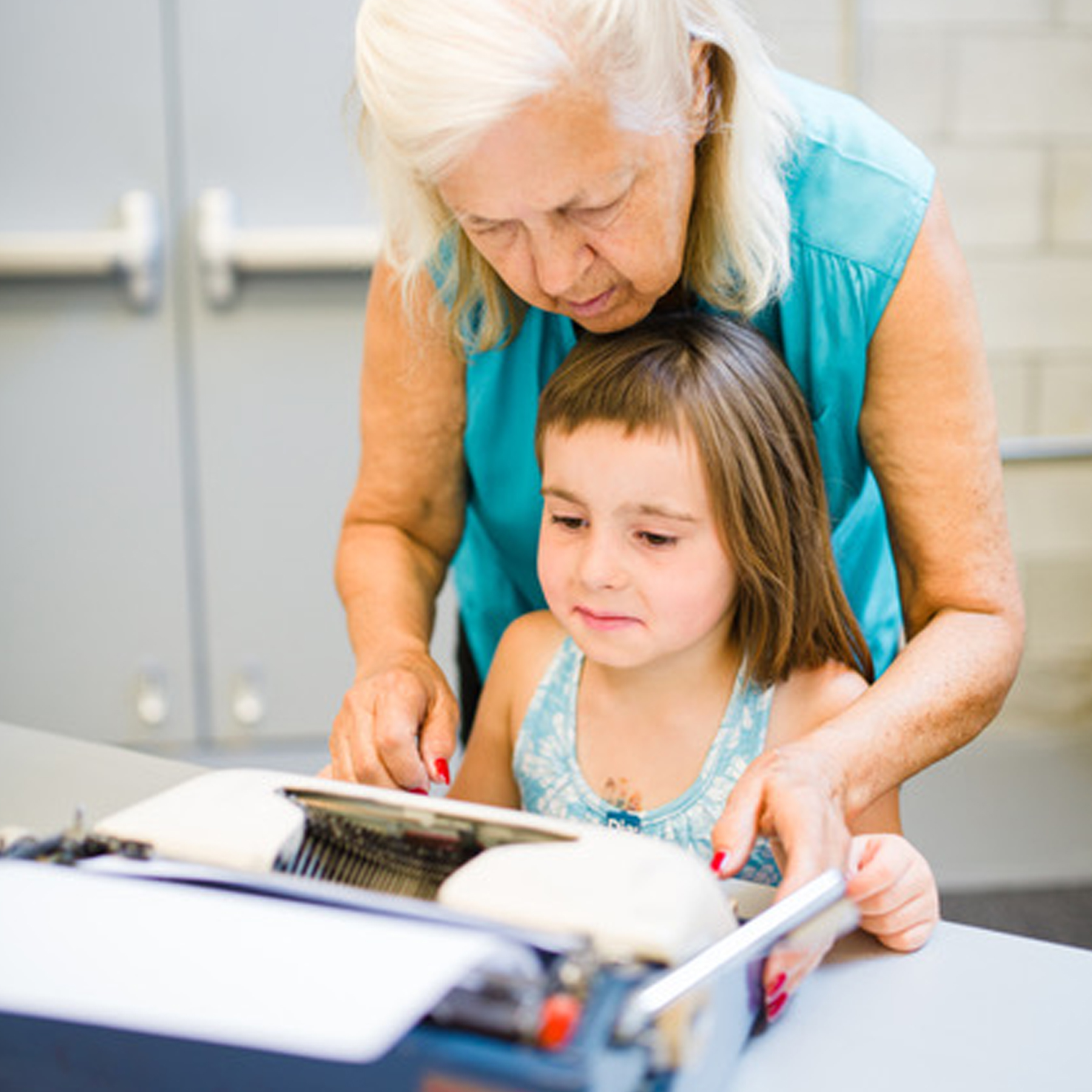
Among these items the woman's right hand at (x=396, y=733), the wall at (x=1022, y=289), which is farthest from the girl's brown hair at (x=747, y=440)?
the wall at (x=1022, y=289)

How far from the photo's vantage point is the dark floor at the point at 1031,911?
2264 millimetres

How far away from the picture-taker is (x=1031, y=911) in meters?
2.36

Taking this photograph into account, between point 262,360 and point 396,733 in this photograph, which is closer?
point 396,733

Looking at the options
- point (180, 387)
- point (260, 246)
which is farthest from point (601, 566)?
point (180, 387)

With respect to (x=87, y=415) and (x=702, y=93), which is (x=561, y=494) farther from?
(x=87, y=415)

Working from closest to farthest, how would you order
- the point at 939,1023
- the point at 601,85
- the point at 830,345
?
the point at 939,1023, the point at 601,85, the point at 830,345

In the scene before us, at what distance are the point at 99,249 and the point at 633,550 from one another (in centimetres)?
150

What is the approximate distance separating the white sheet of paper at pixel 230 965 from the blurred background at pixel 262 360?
5.94 ft

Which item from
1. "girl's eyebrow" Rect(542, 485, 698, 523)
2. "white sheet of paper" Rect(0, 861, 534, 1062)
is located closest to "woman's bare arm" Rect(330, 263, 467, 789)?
"girl's eyebrow" Rect(542, 485, 698, 523)

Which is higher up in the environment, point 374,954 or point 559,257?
point 559,257

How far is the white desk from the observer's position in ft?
2.49

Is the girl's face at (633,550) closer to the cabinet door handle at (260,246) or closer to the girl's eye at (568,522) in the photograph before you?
the girl's eye at (568,522)

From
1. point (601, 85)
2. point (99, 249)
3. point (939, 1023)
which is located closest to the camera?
point (939, 1023)

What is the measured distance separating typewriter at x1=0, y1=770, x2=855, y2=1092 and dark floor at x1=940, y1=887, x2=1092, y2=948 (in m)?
1.67
